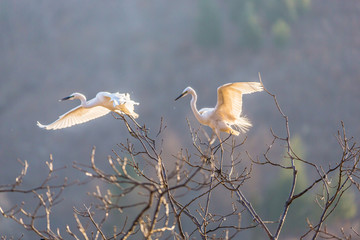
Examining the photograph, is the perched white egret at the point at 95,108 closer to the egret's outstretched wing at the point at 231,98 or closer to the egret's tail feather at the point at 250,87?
the egret's outstretched wing at the point at 231,98

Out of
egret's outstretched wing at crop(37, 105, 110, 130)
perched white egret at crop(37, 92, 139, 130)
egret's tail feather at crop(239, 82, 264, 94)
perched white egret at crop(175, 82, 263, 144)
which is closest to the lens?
egret's tail feather at crop(239, 82, 264, 94)

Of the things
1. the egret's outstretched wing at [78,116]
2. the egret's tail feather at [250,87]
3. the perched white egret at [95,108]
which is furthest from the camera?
the egret's outstretched wing at [78,116]

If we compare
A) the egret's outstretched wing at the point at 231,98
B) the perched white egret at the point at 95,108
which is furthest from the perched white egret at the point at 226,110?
the perched white egret at the point at 95,108

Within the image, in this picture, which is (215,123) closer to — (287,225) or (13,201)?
(287,225)

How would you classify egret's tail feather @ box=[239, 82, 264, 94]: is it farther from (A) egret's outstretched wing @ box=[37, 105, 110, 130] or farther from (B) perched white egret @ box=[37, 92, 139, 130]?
(A) egret's outstretched wing @ box=[37, 105, 110, 130]

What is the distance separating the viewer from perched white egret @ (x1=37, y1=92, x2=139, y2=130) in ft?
9.86

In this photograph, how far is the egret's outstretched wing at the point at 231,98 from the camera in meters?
2.83

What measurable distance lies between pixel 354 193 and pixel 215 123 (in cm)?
342

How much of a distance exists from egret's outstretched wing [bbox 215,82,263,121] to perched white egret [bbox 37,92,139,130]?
55 centimetres

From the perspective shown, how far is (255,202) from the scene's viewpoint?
5617 millimetres

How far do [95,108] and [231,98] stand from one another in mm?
1143

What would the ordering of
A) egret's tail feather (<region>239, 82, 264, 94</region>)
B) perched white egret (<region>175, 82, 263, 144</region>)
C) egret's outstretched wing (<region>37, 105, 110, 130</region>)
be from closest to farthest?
1. egret's tail feather (<region>239, 82, 264, 94</region>)
2. perched white egret (<region>175, 82, 263, 144</region>)
3. egret's outstretched wing (<region>37, 105, 110, 130</region>)

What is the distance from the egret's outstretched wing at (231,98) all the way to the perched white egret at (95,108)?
550 millimetres

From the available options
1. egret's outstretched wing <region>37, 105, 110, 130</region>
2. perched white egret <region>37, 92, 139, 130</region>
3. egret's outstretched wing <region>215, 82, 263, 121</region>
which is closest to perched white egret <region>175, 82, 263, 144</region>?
egret's outstretched wing <region>215, 82, 263, 121</region>
